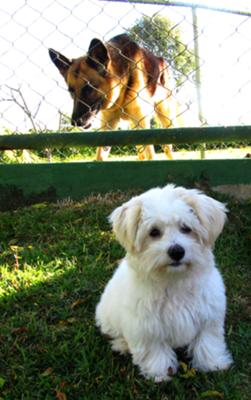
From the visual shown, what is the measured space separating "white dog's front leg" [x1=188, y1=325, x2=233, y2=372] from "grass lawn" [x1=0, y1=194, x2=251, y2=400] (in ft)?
0.15

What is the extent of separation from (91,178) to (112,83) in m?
1.41

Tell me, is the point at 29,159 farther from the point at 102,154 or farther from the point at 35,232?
the point at 35,232

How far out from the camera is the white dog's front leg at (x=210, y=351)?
8.36 feet

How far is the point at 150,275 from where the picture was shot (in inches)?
95.7

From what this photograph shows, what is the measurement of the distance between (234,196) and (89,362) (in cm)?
220

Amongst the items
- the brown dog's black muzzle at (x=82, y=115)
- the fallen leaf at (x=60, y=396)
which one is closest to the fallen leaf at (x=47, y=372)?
the fallen leaf at (x=60, y=396)

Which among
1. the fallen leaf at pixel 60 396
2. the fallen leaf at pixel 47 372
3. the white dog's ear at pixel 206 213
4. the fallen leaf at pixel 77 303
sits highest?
the white dog's ear at pixel 206 213

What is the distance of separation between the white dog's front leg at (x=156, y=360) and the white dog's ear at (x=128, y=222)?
1.61 ft

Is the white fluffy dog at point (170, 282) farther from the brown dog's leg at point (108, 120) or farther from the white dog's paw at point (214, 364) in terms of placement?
the brown dog's leg at point (108, 120)

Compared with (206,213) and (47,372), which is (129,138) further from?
(47,372)

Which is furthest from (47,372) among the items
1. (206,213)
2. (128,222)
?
(206,213)

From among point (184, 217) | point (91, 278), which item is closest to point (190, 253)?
point (184, 217)

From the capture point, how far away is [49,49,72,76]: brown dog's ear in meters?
5.13

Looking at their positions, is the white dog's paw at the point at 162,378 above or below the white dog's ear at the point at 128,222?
below
